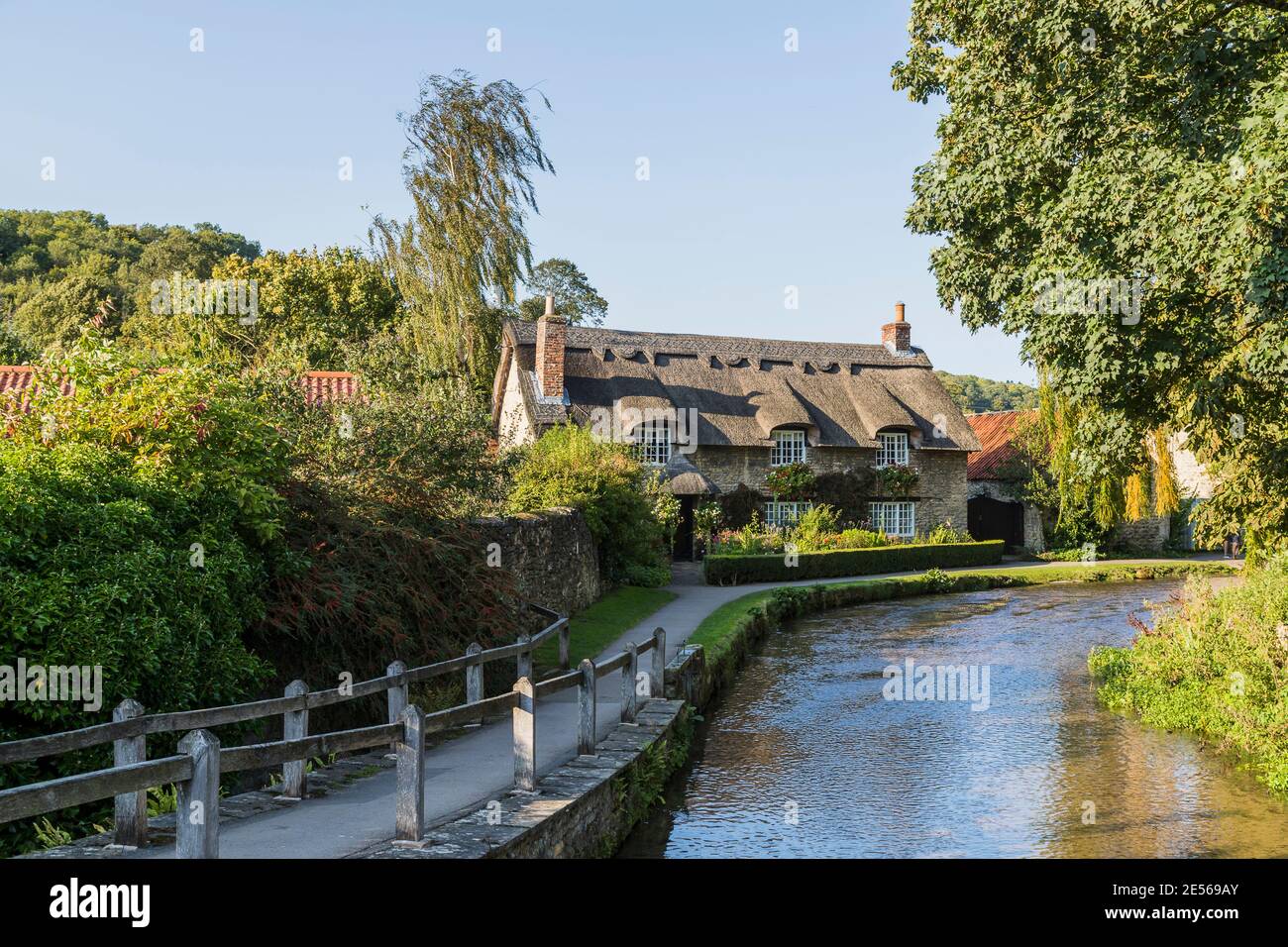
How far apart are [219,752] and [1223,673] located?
11868mm

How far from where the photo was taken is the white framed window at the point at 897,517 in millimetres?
38656

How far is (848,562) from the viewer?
104 ft

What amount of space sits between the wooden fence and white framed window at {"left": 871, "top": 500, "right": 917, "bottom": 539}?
3033cm

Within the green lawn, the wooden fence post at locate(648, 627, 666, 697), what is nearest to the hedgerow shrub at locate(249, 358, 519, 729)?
the green lawn

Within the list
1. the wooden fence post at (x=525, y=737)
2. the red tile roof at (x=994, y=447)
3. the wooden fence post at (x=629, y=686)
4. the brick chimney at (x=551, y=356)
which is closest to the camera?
the wooden fence post at (x=525, y=737)

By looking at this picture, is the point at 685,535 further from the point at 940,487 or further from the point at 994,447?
the point at 994,447

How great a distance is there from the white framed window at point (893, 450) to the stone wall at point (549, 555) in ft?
62.0

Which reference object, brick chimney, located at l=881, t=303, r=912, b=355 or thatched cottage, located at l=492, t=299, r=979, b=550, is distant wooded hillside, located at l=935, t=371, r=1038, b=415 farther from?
thatched cottage, located at l=492, t=299, r=979, b=550

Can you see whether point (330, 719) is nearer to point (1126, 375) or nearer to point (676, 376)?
point (1126, 375)

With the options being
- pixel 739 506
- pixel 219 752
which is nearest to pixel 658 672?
pixel 219 752

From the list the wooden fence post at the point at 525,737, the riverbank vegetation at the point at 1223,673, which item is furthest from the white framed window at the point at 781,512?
the wooden fence post at the point at 525,737

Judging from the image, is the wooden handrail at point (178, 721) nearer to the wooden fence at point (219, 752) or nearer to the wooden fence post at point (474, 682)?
the wooden fence at point (219, 752)

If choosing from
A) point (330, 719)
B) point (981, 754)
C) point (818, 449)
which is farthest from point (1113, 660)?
point (818, 449)
